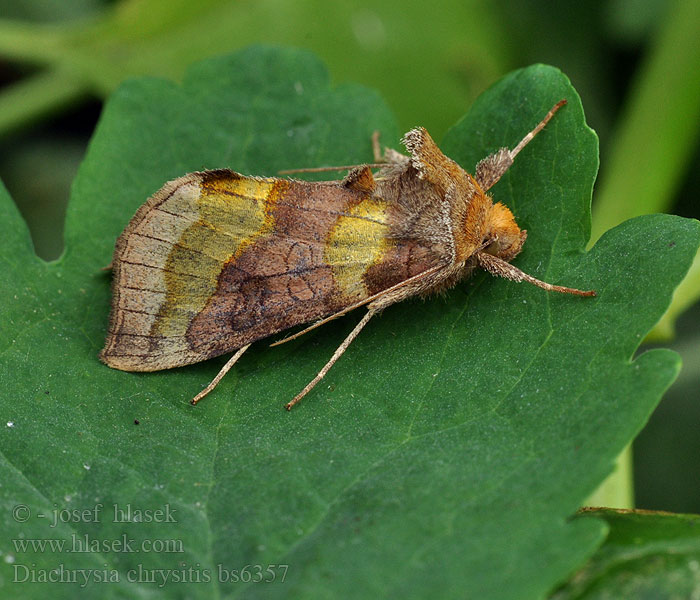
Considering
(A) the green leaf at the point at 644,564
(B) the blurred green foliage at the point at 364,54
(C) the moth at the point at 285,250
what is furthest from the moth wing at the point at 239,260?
(B) the blurred green foliage at the point at 364,54

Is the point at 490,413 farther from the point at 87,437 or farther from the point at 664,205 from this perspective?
the point at 664,205

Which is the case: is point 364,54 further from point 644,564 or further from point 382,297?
point 644,564

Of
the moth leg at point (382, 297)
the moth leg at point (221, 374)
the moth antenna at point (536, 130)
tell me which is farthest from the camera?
the moth leg at point (382, 297)

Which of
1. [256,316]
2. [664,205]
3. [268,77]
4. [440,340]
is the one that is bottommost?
[256,316]

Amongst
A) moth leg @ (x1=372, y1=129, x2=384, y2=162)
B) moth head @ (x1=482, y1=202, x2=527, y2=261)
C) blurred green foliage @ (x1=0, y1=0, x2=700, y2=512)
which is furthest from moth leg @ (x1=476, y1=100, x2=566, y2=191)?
blurred green foliage @ (x1=0, y1=0, x2=700, y2=512)

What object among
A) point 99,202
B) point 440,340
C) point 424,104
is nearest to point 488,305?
point 440,340

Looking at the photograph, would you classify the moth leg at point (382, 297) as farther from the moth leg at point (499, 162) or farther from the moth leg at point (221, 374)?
the moth leg at point (499, 162)

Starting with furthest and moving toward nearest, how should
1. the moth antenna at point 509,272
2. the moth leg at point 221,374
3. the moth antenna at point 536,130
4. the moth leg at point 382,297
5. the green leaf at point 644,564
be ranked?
1. the moth leg at point 382,297
2. the moth antenna at point 536,130
3. the moth leg at point 221,374
4. the moth antenna at point 509,272
5. the green leaf at point 644,564

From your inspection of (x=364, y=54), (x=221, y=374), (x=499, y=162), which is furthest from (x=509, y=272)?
(x=364, y=54)
